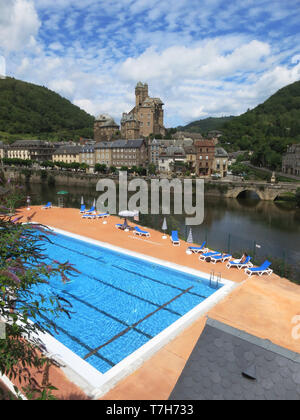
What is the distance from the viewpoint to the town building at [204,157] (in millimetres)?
67188

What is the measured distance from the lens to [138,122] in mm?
97500

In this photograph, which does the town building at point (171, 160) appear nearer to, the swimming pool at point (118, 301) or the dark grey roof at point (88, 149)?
the dark grey roof at point (88, 149)

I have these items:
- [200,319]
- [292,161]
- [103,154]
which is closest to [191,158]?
[103,154]

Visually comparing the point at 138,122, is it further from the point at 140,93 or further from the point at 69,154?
the point at 69,154

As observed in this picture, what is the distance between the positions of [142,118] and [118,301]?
92032 millimetres

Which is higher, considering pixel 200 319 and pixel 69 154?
pixel 69 154

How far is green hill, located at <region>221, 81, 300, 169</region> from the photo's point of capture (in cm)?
7888

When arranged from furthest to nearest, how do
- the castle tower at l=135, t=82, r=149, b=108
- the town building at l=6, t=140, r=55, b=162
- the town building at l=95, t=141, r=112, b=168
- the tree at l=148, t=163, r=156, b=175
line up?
1. the castle tower at l=135, t=82, r=149, b=108
2. the town building at l=6, t=140, r=55, b=162
3. the town building at l=95, t=141, r=112, b=168
4. the tree at l=148, t=163, r=156, b=175

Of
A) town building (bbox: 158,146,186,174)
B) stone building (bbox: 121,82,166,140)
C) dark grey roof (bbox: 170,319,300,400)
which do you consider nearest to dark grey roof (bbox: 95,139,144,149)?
town building (bbox: 158,146,186,174)

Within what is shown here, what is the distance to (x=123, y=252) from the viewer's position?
59.5 ft

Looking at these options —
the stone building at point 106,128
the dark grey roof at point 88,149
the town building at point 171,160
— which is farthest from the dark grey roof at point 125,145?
the stone building at point 106,128

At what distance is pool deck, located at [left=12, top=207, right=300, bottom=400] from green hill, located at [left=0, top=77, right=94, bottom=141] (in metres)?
112

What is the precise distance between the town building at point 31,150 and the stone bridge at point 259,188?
63261 mm

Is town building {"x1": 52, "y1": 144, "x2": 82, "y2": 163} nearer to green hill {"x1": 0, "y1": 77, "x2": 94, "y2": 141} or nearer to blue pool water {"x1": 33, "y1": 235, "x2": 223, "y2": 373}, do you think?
green hill {"x1": 0, "y1": 77, "x2": 94, "y2": 141}
